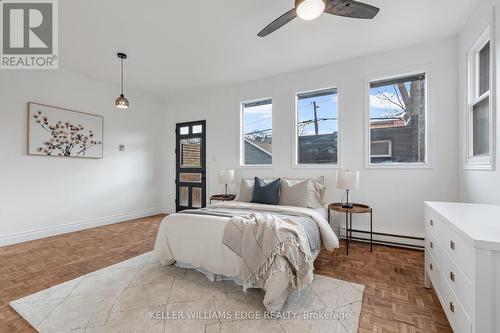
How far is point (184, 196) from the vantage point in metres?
5.60

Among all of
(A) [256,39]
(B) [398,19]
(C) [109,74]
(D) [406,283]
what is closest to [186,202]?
(C) [109,74]

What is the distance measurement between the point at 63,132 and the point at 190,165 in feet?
7.87

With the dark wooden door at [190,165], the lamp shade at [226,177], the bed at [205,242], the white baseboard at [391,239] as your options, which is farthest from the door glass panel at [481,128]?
the dark wooden door at [190,165]

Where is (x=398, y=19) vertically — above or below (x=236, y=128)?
above

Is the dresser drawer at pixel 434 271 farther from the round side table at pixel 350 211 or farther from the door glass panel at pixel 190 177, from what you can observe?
the door glass panel at pixel 190 177

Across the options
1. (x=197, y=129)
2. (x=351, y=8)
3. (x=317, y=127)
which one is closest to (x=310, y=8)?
(x=351, y=8)

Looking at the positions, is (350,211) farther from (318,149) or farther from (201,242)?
(201,242)

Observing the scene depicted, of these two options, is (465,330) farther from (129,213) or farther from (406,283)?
(129,213)

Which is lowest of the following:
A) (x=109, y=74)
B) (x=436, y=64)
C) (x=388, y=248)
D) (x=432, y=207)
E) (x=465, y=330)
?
(x=388, y=248)

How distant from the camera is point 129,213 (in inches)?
203

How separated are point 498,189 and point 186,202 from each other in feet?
16.8

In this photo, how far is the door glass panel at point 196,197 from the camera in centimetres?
537

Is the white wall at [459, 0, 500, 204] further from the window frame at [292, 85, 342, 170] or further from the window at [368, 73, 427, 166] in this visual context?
the window frame at [292, 85, 342, 170]

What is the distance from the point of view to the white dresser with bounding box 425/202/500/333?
3.63 feet
